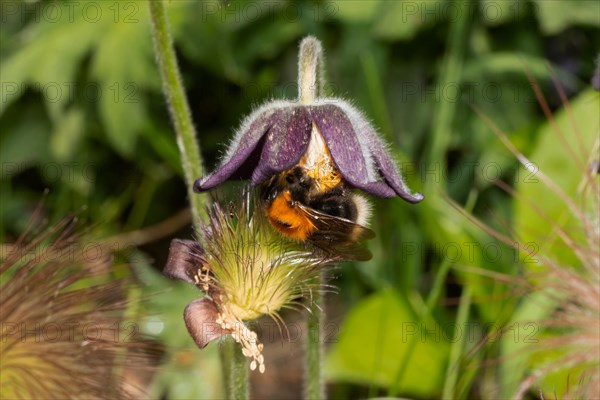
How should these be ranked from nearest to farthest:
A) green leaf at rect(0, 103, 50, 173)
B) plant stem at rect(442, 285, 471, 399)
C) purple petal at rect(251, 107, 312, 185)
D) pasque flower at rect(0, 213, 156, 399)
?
purple petal at rect(251, 107, 312, 185)
pasque flower at rect(0, 213, 156, 399)
plant stem at rect(442, 285, 471, 399)
green leaf at rect(0, 103, 50, 173)

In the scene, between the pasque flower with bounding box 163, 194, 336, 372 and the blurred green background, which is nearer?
the pasque flower with bounding box 163, 194, 336, 372

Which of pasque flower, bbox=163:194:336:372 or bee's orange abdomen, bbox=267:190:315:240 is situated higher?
bee's orange abdomen, bbox=267:190:315:240

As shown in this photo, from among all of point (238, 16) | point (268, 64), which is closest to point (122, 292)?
point (238, 16)

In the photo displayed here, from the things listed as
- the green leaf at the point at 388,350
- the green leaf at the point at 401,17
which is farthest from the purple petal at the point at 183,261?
the green leaf at the point at 401,17

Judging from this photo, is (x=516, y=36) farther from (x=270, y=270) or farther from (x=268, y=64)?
(x=270, y=270)

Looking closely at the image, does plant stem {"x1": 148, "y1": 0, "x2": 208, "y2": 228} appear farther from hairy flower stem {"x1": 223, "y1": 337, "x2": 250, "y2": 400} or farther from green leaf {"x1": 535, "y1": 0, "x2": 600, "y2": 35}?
green leaf {"x1": 535, "y1": 0, "x2": 600, "y2": 35}

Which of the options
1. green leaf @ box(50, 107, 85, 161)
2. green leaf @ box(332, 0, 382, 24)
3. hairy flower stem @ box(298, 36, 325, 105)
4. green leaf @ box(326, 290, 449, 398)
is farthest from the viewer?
green leaf @ box(50, 107, 85, 161)

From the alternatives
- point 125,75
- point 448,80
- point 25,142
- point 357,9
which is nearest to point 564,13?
point 448,80

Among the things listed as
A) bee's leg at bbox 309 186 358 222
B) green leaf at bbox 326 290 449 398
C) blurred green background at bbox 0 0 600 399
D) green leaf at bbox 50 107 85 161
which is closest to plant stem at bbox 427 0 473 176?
blurred green background at bbox 0 0 600 399
